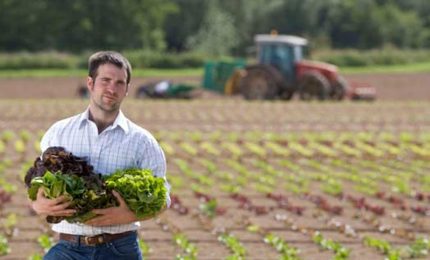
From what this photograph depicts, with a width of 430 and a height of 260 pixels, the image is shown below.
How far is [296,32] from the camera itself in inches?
2820

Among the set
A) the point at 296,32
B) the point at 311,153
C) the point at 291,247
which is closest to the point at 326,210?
the point at 291,247

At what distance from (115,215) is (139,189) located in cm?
18

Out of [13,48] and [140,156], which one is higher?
[140,156]

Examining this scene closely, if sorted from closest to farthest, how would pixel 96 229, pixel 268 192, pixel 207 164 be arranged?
pixel 96 229, pixel 268 192, pixel 207 164

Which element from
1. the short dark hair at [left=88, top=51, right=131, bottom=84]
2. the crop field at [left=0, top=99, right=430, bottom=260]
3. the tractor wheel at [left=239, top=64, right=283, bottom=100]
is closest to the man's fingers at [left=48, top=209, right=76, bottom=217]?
the short dark hair at [left=88, top=51, right=131, bottom=84]

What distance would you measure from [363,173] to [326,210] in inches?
140

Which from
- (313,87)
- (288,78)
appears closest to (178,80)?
(288,78)

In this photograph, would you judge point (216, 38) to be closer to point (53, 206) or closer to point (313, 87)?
point (313, 87)

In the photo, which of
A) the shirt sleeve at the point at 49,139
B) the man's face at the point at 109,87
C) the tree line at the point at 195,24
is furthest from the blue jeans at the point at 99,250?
the tree line at the point at 195,24

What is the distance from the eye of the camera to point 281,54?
31.8m

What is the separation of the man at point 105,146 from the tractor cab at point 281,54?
2658 cm

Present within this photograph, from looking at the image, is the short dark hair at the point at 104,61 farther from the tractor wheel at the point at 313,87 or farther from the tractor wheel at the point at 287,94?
the tractor wheel at the point at 287,94

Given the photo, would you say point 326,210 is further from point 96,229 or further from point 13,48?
point 13,48

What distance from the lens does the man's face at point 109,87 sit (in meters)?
5.06
